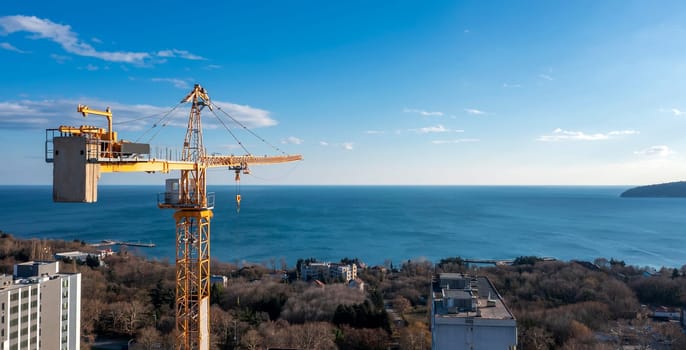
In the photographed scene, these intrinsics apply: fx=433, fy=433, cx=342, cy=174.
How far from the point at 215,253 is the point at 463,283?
24.9 m

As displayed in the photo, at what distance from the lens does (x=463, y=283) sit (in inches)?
402

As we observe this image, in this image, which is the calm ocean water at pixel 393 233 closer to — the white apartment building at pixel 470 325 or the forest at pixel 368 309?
the forest at pixel 368 309

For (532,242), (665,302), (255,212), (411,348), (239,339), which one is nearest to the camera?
(411,348)

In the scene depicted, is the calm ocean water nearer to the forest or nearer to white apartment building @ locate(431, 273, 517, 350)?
the forest

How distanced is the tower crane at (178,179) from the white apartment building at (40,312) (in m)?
5.35

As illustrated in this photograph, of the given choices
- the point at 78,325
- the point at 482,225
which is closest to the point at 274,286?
the point at 78,325

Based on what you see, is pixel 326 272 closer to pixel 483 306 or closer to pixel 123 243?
pixel 483 306

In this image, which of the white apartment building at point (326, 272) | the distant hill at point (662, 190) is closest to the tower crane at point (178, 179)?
the white apartment building at point (326, 272)

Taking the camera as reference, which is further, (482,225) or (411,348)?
(482,225)

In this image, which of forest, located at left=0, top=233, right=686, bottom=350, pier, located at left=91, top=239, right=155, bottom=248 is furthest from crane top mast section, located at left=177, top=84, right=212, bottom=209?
pier, located at left=91, top=239, right=155, bottom=248

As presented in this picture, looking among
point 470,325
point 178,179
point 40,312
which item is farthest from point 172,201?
point 40,312

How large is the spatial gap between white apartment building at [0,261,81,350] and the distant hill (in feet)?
350

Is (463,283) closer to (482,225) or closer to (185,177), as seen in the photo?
(185,177)

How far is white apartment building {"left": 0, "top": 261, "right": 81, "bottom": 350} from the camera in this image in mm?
10797
